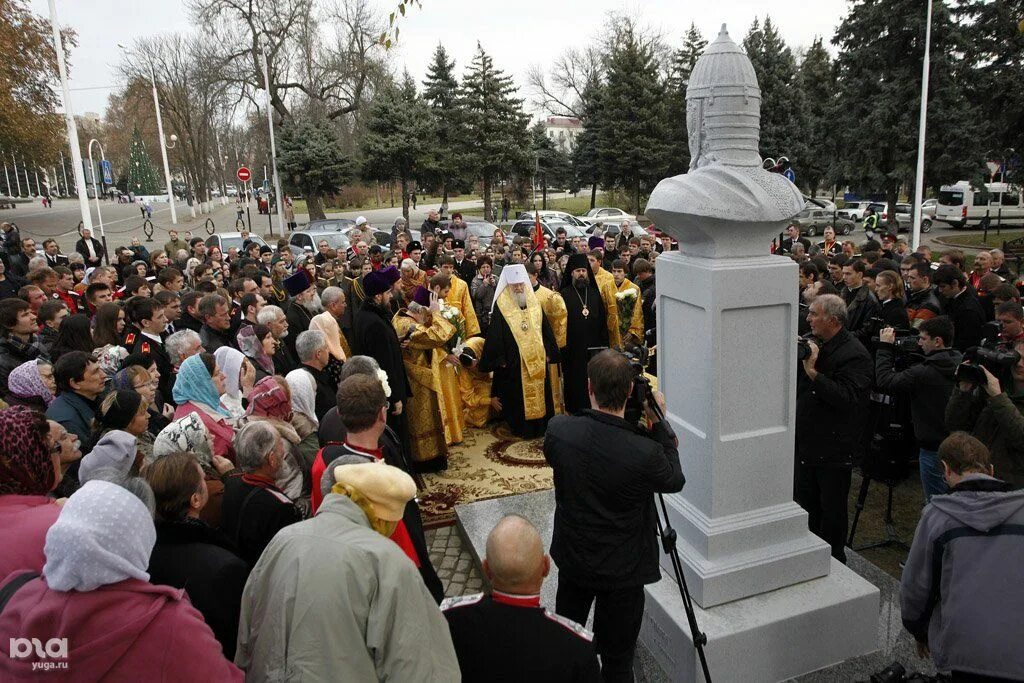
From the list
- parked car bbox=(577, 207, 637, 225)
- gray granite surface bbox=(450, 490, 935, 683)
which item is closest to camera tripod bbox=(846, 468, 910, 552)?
gray granite surface bbox=(450, 490, 935, 683)

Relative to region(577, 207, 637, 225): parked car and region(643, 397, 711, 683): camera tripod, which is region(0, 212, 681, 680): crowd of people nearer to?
region(643, 397, 711, 683): camera tripod

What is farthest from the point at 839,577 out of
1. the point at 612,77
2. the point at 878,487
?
the point at 612,77

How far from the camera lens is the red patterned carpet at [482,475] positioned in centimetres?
614

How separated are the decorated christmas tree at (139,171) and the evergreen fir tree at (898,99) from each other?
217ft

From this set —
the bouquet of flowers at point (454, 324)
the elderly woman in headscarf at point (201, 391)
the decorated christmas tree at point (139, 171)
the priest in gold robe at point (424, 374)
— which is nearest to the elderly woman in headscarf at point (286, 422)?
the elderly woman in headscarf at point (201, 391)

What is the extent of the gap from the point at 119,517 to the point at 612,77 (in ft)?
124

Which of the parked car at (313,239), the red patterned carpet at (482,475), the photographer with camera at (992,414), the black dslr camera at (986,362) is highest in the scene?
the parked car at (313,239)

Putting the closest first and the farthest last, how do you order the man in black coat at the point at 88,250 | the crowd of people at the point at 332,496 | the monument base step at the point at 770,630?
the crowd of people at the point at 332,496
the monument base step at the point at 770,630
the man in black coat at the point at 88,250

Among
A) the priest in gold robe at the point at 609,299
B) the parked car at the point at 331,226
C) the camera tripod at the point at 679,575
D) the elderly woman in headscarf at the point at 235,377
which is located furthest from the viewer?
the parked car at the point at 331,226

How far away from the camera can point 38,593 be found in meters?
1.87

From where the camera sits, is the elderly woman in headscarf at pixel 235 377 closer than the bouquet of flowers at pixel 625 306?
Yes

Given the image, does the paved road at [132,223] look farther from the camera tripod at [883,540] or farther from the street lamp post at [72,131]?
the camera tripod at [883,540]

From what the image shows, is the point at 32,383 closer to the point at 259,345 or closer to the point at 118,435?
the point at 259,345

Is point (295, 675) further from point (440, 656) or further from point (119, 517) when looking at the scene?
point (119, 517)
